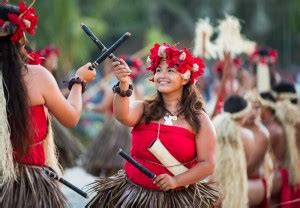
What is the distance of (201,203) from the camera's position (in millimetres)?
4910

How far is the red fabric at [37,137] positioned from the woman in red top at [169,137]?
1.49 ft

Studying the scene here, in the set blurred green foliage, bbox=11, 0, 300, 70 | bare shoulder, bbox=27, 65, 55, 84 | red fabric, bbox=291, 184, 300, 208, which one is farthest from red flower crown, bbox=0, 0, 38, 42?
blurred green foliage, bbox=11, 0, 300, 70

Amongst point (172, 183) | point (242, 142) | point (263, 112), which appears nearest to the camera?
point (172, 183)

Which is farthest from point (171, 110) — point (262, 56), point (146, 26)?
point (146, 26)

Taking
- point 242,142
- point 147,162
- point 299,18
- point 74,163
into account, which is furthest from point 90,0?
point 147,162

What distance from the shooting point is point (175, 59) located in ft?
16.1

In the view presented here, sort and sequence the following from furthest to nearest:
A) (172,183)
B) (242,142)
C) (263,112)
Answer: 1. (263,112)
2. (242,142)
3. (172,183)

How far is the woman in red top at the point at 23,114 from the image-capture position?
4.34 metres

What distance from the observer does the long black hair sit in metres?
4.34

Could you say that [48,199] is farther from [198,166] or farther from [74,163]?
[74,163]

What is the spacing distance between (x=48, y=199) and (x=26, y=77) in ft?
2.00

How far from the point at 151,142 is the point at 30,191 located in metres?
0.76

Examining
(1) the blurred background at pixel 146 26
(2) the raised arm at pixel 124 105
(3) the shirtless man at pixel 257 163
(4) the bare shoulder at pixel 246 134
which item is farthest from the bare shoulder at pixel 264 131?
(1) the blurred background at pixel 146 26

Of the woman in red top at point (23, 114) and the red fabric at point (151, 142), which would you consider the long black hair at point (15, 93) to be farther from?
the red fabric at point (151, 142)
